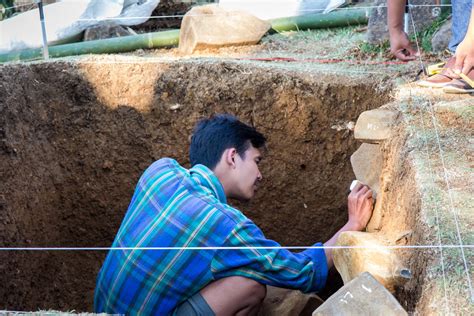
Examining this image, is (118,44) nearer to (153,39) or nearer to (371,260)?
(153,39)

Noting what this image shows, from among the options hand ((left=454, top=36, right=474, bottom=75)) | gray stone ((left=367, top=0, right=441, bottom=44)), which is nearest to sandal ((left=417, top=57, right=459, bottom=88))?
hand ((left=454, top=36, right=474, bottom=75))

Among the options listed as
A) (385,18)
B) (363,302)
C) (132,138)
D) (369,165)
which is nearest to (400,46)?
(385,18)

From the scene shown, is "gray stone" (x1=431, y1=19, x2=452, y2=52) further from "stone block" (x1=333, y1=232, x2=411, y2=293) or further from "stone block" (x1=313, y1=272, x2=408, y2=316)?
"stone block" (x1=313, y1=272, x2=408, y2=316)

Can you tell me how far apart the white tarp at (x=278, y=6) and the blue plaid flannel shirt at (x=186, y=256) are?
344cm

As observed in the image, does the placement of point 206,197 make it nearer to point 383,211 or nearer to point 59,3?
point 383,211

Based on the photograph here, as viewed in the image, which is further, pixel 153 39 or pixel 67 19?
pixel 67 19

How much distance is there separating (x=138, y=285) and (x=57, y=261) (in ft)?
6.41

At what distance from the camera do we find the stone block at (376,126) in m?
3.37

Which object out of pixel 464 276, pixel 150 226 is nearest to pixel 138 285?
pixel 150 226

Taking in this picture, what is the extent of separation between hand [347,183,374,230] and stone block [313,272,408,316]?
3.20ft

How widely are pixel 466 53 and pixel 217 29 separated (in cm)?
254

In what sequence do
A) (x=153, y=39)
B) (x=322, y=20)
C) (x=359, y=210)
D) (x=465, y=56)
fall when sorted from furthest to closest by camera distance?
(x=322, y=20) → (x=153, y=39) → (x=465, y=56) → (x=359, y=210)

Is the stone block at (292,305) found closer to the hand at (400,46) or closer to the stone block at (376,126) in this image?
the stone block at (376,126)

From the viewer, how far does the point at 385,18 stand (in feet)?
16.9
